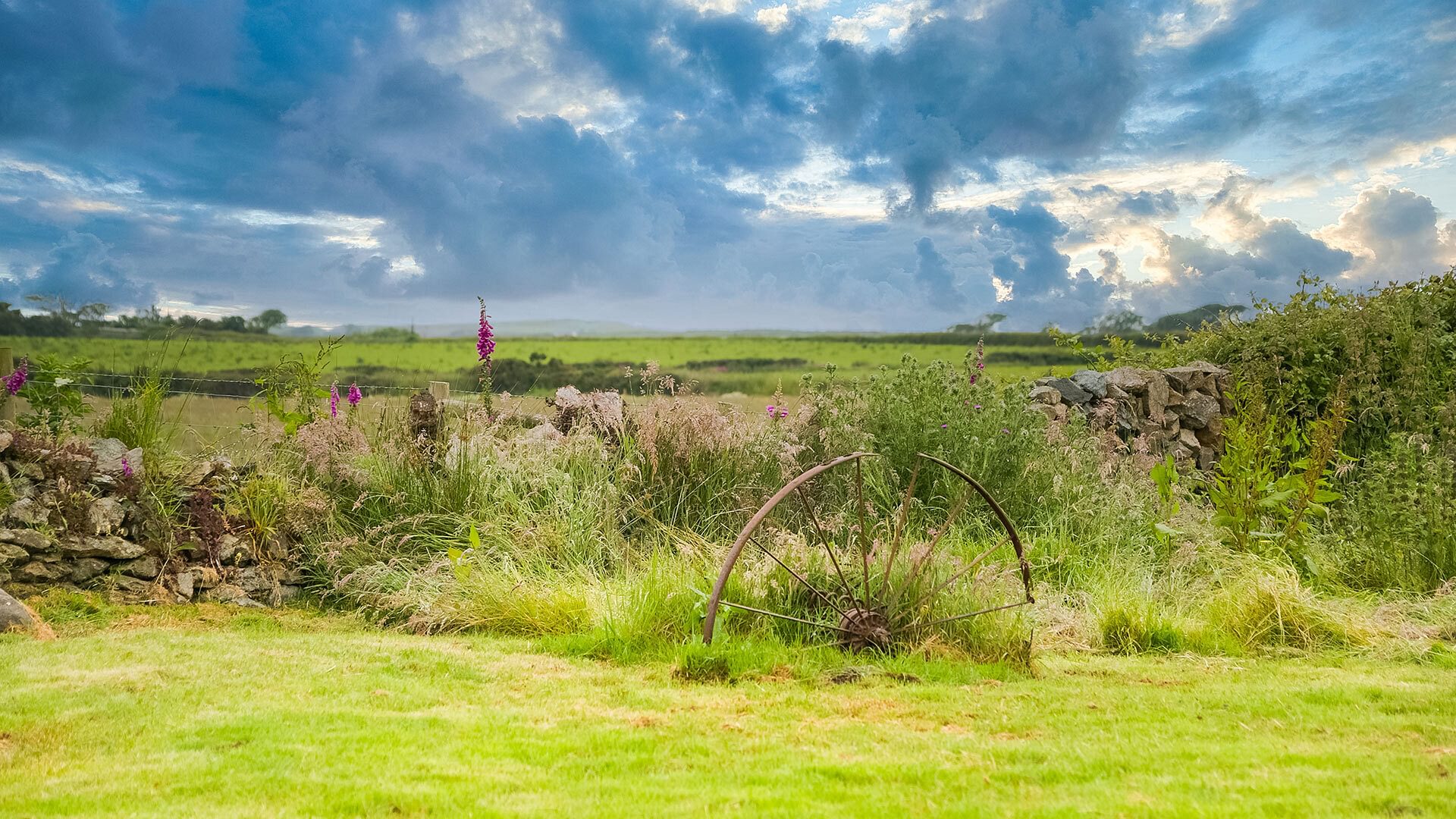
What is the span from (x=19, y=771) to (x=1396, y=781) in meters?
4.22

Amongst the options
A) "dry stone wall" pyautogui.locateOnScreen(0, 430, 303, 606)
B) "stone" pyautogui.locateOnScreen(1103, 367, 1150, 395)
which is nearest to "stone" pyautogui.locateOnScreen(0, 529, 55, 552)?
"dry stone wall" pyautogui.locateOnScreen(0, 430, 303, 606)

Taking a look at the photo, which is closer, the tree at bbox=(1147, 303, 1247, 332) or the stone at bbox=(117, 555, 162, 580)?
the stone at bbox=(117, 555, 162, 580)

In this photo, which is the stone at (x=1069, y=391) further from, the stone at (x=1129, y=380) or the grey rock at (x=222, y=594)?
the grey rock at (x=222, y=594)

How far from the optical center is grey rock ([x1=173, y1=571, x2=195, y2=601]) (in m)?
6.40

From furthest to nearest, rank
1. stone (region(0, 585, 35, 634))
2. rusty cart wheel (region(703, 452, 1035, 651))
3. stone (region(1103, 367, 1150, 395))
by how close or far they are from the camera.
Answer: stone (region(1103, 367, 1150, 395))
stone (region(0, 585, 35, 634))
rusty cart wheel (region(703, 452, 1035, 651))

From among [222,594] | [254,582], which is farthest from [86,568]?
[254,582]

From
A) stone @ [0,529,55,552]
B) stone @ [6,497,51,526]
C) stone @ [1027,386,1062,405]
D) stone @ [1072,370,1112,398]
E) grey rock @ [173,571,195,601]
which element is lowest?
grey rock @ [173,571,195,601]

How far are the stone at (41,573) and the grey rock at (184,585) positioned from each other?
0.60 metres

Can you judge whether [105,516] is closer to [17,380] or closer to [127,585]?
[127,585]

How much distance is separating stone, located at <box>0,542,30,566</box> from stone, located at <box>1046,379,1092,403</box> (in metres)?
8.43

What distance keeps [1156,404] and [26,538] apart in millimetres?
9650

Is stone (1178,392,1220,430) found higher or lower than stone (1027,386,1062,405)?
lower

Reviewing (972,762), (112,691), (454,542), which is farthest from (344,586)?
(972,762)

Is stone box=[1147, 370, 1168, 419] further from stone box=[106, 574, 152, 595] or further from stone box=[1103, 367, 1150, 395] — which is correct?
stone box=[106, 574, 152, 595]
